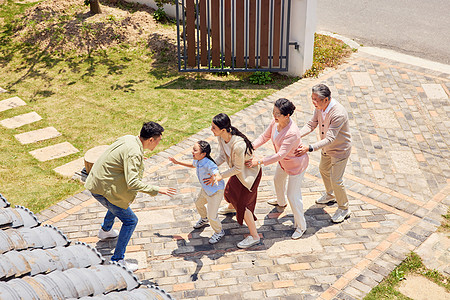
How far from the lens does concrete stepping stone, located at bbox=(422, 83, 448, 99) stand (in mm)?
10344

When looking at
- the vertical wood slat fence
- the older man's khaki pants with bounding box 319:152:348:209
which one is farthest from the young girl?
the vertical wood slat fence

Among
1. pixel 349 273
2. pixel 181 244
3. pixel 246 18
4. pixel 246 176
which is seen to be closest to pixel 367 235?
pixel 349 273

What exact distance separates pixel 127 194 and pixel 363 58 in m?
8.06

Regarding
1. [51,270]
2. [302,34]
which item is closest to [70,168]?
[51,270]

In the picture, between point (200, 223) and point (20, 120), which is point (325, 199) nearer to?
point (200, 223)

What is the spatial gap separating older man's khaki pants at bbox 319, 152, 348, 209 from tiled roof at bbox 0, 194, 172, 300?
12.4 ft

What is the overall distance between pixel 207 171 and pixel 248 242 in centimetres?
120

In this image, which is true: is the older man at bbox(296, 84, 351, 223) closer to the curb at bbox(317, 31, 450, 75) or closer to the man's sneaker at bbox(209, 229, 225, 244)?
the man's sneaker at bbox(209, 229, 225, 244)

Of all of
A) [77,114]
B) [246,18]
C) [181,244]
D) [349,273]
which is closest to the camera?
[349,273]

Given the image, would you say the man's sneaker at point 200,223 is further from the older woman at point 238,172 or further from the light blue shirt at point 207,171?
the light blue shirt at point 207,171

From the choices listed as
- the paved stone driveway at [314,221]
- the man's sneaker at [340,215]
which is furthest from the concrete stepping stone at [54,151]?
the man's sneaker at [340,215]

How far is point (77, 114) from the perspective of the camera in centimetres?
1028

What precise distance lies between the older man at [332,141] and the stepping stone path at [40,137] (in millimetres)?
4140

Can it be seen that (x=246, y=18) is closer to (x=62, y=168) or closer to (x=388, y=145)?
(x=388, y=145)
